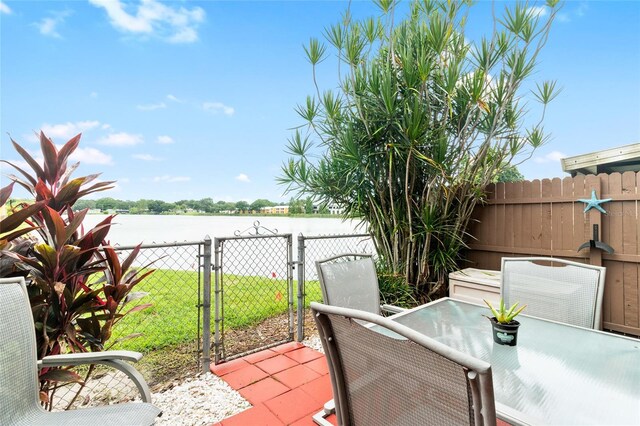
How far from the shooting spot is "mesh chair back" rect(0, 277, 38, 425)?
1.14 meters

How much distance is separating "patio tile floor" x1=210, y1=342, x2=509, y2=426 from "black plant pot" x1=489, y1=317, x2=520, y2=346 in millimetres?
1175

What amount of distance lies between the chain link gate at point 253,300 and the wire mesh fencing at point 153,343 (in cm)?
19

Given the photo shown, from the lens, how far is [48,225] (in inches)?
61.8

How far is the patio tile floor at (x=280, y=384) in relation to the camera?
1919mm

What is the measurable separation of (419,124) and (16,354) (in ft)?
11.0

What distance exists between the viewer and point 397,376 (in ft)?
2.44

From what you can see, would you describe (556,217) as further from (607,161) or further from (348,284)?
(348,284)

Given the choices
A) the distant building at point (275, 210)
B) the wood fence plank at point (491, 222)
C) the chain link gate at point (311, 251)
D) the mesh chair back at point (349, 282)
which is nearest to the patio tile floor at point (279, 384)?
the chain link gate at point (311, 251)

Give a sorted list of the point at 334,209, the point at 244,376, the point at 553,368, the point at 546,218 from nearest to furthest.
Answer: the point at 553,368, the point at 244,376, the point at 546,218, the point at 334,209

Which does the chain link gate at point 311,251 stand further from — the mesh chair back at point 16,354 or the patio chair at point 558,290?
the mesh chair back at point 16,354

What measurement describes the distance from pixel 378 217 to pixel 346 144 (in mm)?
1035

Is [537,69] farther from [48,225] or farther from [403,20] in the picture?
[48,225]

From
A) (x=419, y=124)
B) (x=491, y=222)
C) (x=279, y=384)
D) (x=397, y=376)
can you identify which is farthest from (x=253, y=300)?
(x=397, y=376)

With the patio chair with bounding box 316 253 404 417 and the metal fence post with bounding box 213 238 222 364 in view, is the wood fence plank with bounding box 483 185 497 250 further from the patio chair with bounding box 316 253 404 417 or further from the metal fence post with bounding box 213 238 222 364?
the metal fence post with bounding box 213 238 222 364
